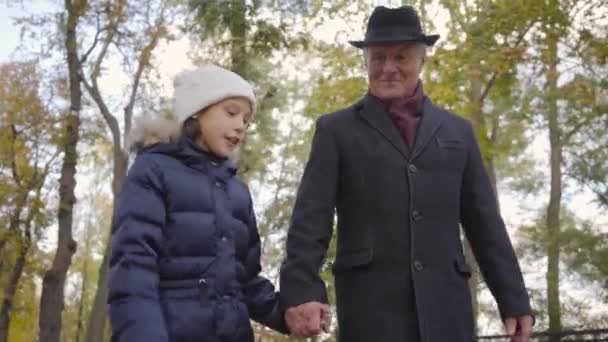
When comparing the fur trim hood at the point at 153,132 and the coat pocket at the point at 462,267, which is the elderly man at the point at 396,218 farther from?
the fur trim hood at the point at 153,132

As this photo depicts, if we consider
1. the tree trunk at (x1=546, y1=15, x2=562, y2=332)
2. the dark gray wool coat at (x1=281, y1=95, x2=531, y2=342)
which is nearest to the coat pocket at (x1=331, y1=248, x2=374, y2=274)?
the dark gray wool coat at (x1=281, y1=95, x2=531, y2=342)

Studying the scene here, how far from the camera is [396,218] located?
358 centimetres

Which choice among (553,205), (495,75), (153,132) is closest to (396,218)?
(153,132)

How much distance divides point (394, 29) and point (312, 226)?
0.97m

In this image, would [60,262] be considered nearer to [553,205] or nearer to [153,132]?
[153,132]

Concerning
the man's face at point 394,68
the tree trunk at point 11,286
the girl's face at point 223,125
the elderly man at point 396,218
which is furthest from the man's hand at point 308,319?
the tree trunk at point 11,286

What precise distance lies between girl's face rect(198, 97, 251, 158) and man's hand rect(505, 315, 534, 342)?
1456 millimetres

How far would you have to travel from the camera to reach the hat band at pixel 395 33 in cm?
371

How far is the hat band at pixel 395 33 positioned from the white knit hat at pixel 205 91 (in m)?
0.62

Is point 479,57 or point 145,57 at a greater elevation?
point 145,57

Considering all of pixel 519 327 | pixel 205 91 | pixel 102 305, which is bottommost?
pixel 102 305

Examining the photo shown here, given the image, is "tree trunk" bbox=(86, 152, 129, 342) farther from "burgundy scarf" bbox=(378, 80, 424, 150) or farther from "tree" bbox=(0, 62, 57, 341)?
"burgundy scarf" bbox=(378, 80, 424, 150)

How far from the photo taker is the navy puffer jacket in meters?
3.14

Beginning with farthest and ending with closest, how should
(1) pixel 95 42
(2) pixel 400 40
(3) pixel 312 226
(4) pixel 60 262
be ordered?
(1) pixel 95 42 < (4) pixel 60 262 < (2) pixel 400 40 < (3) pixel 312 226
